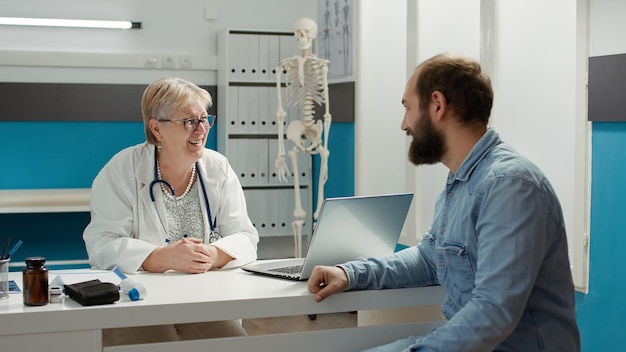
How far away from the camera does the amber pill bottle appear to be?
1.69 m

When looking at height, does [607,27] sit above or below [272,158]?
above

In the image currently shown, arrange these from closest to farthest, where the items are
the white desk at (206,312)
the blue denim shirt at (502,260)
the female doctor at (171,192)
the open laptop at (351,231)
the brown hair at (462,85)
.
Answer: the blue denim shirt at (502,260) < the white desk at (206,312) < the brown hair at (462,85) < the open laptop at (351,231) < the female doctor at (171,192)

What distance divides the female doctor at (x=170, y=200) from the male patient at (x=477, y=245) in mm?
516

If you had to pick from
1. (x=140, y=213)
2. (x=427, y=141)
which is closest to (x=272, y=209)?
(x=140, y=213)

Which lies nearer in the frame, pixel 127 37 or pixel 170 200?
pixel 170 200

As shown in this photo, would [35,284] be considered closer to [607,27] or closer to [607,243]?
[607,243]

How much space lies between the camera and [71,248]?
536cm

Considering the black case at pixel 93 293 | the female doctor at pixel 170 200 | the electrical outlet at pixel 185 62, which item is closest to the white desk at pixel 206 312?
the black case at pixel 93 293

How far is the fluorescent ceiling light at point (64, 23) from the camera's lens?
16.7 feet

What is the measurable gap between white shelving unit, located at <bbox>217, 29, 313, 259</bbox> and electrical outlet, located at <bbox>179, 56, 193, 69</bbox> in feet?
0.68

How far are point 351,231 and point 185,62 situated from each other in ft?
12.1

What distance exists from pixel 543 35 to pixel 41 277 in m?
2.28

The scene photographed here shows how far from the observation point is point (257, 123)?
5352 millimetres

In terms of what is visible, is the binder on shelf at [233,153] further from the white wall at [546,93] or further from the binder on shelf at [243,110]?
the white wall at [546,93]
